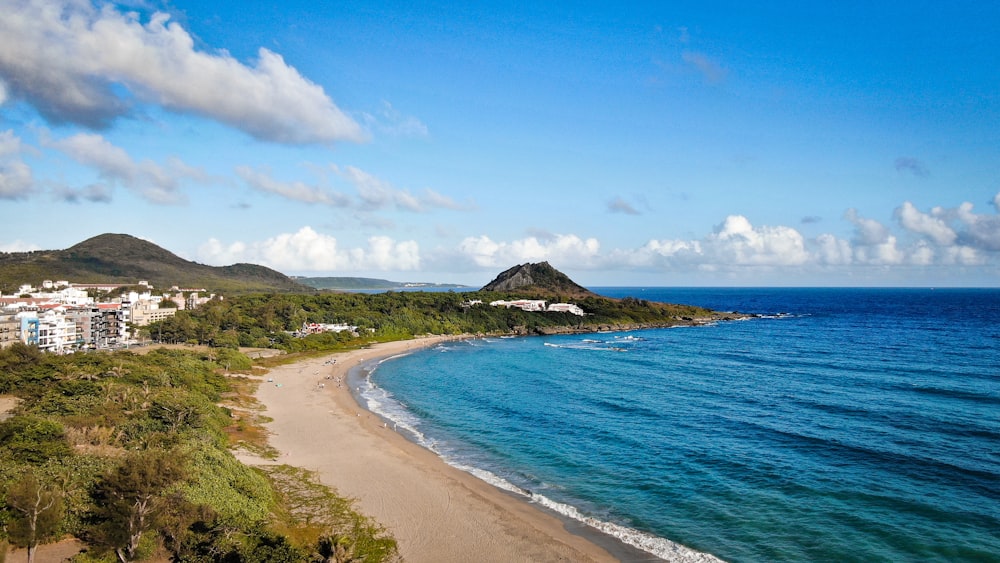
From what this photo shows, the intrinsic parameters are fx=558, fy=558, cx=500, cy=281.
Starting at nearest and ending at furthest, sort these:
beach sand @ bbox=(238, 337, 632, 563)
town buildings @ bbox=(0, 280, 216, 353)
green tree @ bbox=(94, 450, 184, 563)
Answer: green tree @ bbox=(94, 450, 184, 563) < beach sand @ bbox=(238, 337, 632, 563) < town buildings @ bbox=(0, 280, 216, 353)

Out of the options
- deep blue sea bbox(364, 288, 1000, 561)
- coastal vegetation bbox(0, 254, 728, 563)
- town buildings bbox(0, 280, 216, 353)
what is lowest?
deep blue sea bbox(364, 288, 1000, 561)

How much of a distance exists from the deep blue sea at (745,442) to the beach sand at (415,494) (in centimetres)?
208

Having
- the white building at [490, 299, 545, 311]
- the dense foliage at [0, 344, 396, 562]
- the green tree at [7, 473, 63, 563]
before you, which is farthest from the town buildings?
the white building at [490, 299, 545, 311]

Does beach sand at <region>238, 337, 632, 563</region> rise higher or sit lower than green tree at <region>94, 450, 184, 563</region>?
lower

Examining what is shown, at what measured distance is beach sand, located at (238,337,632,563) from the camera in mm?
24031

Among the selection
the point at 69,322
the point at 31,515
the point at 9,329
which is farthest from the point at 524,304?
the point at 31,515

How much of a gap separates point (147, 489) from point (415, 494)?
1338 cm

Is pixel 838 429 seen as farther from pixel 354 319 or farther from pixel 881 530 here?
pixel 354 319

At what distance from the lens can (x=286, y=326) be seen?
110 meters

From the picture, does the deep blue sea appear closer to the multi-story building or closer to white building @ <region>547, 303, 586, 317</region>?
the multi-story building

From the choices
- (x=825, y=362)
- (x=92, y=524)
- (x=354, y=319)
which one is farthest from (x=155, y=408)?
(x=354, y=319)

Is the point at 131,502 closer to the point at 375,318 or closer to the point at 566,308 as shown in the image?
the point at 375,318

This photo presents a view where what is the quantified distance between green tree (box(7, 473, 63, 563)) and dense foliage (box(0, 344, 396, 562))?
38 mm

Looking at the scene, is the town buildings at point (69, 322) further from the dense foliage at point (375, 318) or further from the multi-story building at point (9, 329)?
the dense foliage at point (375, 318)
